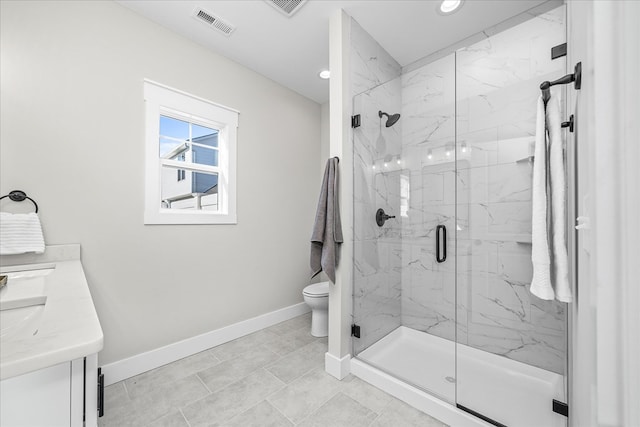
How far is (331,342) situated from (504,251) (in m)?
1.44

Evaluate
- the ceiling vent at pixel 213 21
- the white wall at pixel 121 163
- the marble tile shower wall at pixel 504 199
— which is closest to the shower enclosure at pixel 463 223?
the marble tile shower wall at pixel 504 199

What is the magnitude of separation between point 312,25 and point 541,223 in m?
2.06

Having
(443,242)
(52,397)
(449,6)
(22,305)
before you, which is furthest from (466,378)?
(449,6)

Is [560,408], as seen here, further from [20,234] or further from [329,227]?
[20,234]

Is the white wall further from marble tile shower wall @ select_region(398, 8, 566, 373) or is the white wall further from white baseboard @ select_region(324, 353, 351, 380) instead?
marble tile shower wall @ select_region(398, 8, 566, 373)

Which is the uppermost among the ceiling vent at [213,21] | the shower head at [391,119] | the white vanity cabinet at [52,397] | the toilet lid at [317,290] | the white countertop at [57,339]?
the ceiling vent at [213,21]

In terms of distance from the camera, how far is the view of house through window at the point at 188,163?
7.12 ft

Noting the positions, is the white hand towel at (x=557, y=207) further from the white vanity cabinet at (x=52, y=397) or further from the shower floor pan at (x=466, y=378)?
the white vanity cabinet at (x=52, y=397)

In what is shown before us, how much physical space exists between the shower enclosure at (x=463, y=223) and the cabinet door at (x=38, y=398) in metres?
1.66

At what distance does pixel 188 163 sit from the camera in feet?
7.42

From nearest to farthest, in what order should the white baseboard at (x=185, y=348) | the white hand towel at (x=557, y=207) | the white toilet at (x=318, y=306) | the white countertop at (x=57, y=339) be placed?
1. the white countertop at (x=57, y=339)
2. the white hand towel at (x=557, y=207)
3. the white baseboard at (x=185, y=348)
4. the white toilet at (x=318, y=306)

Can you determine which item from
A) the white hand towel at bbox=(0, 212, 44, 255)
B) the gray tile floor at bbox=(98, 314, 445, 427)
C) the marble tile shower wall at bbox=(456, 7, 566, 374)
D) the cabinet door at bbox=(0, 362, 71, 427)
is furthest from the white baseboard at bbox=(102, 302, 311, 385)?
the marble tile shower wall at bbox=(456, 7, 566, 374)

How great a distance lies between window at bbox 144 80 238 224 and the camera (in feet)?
6.49

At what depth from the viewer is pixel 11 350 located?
476 mm
